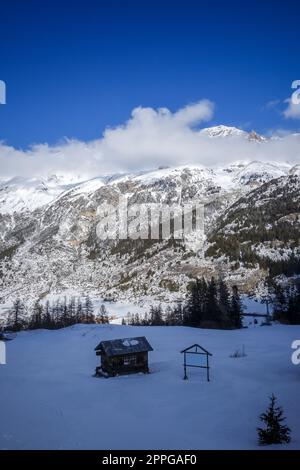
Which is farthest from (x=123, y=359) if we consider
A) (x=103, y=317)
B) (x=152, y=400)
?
(x=103, y=317)

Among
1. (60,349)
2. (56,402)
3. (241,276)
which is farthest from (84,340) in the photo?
(241,276)

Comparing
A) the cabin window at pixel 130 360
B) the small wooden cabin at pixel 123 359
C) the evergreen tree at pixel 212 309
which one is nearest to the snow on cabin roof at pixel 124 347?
the small wooden cabin at pixel 123 359

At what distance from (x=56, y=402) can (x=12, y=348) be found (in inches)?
1582

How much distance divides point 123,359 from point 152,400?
1287 cm

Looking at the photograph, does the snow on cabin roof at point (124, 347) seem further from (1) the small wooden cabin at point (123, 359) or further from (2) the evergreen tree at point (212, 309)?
(2) the evergreen tree at point (212, 309)

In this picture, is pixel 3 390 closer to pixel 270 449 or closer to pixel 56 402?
pixel 56 402

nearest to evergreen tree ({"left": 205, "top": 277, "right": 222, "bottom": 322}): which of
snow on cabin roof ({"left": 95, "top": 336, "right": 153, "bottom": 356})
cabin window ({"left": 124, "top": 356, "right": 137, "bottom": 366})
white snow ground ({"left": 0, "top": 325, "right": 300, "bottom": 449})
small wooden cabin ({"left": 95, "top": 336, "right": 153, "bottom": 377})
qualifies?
white snow ground ({"left": 0, "top": 325, "right": 300, "bottom": 449})

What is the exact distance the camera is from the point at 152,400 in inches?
1410

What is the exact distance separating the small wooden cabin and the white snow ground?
150 centimetres

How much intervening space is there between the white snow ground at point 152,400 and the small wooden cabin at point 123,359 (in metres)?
1.50

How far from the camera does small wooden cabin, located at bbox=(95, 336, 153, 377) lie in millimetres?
47344

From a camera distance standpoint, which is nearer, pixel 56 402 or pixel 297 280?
pixel 56 402

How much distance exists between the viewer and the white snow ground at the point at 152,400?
26359mm
